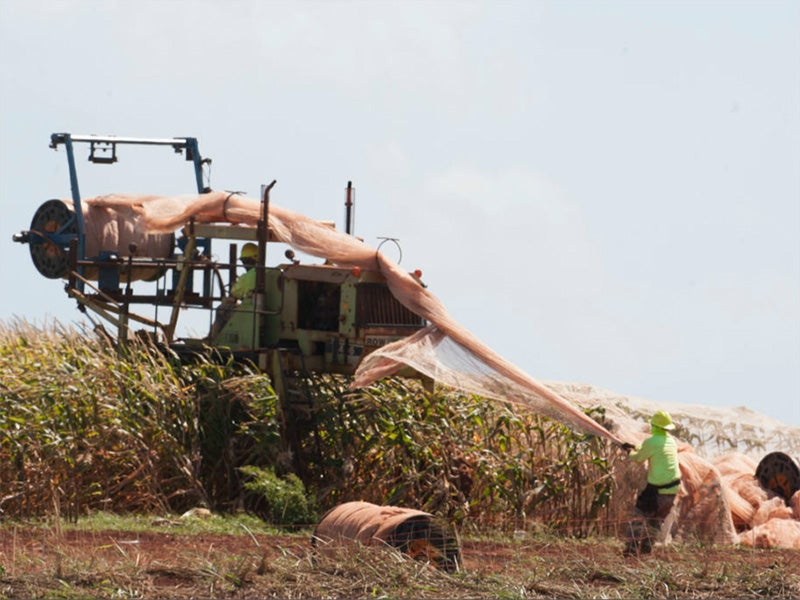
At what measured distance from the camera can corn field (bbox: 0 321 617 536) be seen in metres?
17.8

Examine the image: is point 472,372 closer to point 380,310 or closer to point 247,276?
point 380,310

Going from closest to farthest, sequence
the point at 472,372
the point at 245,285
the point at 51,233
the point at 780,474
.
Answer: the point at 472,372 < the point at 245,285 < the point at 780,474 < the point at 51,233

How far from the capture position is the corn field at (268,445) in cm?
1778

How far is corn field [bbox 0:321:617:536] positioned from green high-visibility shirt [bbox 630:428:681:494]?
1.88m

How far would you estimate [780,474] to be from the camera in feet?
65.8

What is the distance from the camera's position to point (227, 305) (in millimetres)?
20000

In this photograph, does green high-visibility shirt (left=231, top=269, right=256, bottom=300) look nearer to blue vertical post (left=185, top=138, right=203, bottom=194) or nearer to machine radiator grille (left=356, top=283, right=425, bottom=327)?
machine radiator grille (left=356, top=283, right=425, bottom=327)

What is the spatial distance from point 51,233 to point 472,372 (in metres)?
8.61

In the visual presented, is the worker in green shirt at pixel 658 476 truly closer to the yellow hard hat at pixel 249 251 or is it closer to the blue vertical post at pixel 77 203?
the yellow hard hat at pixel 249 251

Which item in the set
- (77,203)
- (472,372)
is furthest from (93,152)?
(472,372)

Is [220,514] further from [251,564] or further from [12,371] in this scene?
[251,564]

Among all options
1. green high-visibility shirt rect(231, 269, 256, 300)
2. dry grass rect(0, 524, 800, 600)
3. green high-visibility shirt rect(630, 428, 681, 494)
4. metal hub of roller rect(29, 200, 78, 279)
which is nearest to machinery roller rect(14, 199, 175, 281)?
metal hub of roller rect(29, 200, 78, 279)

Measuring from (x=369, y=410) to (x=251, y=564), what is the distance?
23.4 ft

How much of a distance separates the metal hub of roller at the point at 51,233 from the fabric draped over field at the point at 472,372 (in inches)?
32.0
